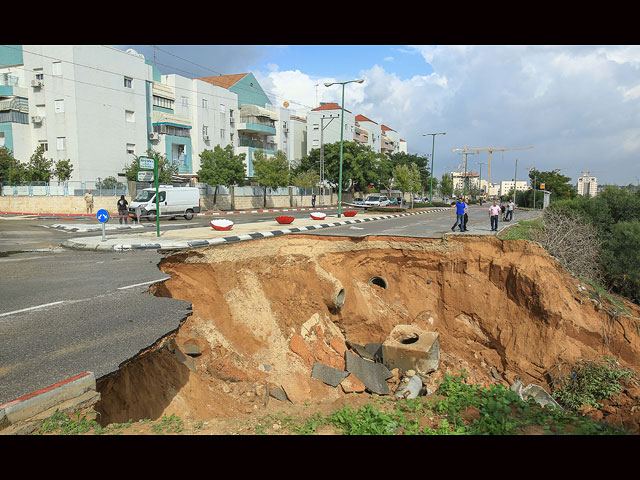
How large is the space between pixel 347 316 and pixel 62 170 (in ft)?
98.9

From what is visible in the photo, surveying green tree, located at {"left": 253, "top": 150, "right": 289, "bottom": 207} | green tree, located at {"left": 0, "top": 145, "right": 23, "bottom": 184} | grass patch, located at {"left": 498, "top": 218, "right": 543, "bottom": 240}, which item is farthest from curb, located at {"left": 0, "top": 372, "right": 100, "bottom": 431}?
green tree, located at {"left": 253, "top": 150, "right": 289, "bottom": 207}

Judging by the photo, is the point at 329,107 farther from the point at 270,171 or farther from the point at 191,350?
the point at 191,350

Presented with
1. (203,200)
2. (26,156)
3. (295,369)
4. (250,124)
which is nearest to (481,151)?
(250,124)

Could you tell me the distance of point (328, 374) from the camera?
30.5 feet

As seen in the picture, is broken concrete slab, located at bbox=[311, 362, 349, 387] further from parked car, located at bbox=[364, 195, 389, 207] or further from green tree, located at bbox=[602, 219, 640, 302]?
parked car, located at bbox=[364, 195, 389, 207]

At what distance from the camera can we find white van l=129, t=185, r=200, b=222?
23.6 metres

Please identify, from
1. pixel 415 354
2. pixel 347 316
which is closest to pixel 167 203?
pixel 347 316

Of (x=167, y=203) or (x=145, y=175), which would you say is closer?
(x=167, y=203)

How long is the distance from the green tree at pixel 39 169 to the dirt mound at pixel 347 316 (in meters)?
27.2

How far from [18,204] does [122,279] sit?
27221mm

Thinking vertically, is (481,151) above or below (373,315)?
above

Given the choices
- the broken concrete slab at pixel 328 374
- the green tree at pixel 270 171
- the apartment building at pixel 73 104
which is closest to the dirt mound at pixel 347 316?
the broken concrete slab at pixel 328 374

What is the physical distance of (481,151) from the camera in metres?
123
